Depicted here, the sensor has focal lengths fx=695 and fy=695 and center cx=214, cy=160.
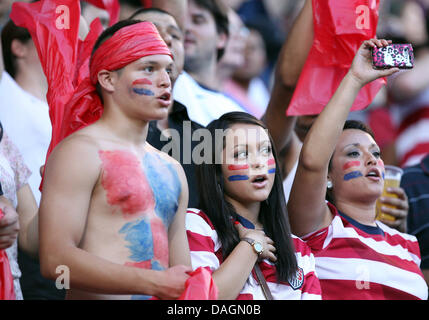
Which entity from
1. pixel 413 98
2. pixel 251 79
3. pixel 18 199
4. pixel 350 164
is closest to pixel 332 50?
pixel 350 164

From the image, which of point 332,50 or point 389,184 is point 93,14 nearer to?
point 332,50

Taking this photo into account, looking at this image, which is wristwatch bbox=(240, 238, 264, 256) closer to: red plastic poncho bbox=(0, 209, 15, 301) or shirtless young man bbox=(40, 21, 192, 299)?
shirtless young man bbox=(40, 21, 192, 299)

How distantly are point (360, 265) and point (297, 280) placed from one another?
1.21 feet

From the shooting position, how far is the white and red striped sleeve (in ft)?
8.75

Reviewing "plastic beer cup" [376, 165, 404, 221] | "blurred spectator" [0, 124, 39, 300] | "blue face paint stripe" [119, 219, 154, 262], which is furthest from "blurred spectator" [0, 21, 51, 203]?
"plastic beer cup" [376, 165, 404, 221]

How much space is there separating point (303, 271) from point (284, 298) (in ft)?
0.60

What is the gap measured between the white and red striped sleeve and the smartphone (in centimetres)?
98

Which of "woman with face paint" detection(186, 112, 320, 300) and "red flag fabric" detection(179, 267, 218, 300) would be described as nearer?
"red flag fabric" detection(179, 267, 218, 300)

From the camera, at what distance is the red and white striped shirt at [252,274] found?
8.74 ft

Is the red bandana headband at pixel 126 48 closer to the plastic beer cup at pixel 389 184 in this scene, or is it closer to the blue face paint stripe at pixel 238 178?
the blue face paint stripe at pixel 238 178

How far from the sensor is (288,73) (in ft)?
12.1

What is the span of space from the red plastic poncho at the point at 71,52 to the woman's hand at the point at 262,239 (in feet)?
2.43

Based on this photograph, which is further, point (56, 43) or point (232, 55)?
point (232, 55)

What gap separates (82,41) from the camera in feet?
10.3
